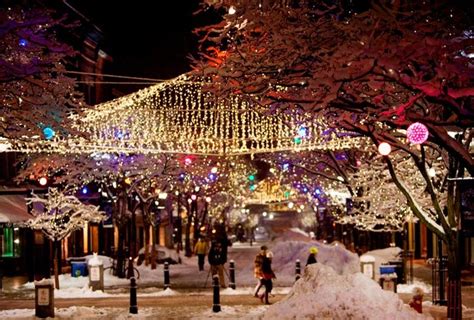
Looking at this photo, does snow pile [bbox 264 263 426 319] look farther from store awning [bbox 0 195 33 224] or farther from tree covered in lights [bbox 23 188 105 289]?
store awning [bbox 0 195 33 224]

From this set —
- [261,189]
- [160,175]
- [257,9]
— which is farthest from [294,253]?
[261,189]

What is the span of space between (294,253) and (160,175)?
23.8 feet

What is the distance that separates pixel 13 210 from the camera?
116 ft

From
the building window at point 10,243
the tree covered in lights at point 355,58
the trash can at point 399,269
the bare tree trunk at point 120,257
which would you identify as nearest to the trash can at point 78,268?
the bare tree trunk at point 120,257

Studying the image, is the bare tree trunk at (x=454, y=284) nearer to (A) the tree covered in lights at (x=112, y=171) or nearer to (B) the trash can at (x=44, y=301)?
(B) the trash can at (x=44, y=301)

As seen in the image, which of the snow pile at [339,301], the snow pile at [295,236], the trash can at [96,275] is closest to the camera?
the snow pile at [339,301]

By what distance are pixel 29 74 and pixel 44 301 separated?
8674mm

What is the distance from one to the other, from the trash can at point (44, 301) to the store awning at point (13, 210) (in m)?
13.4

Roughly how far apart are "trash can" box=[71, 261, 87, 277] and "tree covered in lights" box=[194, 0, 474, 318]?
17.8 m

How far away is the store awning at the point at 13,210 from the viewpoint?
110 ft

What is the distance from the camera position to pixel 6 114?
623 inches

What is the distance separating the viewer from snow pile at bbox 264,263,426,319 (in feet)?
42.8

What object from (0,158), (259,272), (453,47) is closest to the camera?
(453,47)

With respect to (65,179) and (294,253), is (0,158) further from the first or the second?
(294,253)
